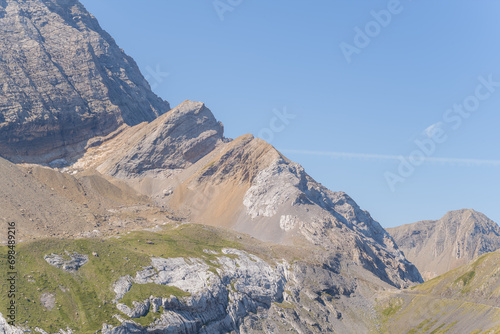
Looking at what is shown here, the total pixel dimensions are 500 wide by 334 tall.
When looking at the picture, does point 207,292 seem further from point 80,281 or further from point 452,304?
point 452,304

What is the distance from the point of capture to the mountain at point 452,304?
16212cm

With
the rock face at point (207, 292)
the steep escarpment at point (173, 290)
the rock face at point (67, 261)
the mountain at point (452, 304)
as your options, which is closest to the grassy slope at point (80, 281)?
the steep escarpment at point (173, 290)

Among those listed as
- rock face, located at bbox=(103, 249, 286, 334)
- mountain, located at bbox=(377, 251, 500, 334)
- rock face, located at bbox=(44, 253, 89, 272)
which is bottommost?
mountain, located at bbox=(377, 251, 500, 334)

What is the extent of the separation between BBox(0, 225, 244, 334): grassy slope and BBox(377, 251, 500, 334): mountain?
7599cm

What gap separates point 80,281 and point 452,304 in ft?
392

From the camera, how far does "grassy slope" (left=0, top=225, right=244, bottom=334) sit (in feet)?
396

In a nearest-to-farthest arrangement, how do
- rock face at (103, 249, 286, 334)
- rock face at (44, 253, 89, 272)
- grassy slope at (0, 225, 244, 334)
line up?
1. grassy slope at (0, 225, 244, 334)
2. rock face at (103, 249, 286, 334)
3. rock face at (44, 253, 89, 272)

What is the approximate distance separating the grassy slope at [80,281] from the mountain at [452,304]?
75990 mm

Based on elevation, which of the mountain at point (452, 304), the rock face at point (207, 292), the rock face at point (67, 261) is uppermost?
the rock face at point (67, 261)

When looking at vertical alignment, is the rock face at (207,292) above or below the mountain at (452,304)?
above

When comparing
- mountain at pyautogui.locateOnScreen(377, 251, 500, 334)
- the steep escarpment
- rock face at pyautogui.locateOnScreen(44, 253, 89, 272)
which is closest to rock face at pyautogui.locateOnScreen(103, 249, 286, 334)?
the steep escarpment

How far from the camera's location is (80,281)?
453 feet

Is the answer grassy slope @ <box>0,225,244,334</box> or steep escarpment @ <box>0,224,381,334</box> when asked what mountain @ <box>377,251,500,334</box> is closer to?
steep escarpment @ <box>0,224,381,334</box>

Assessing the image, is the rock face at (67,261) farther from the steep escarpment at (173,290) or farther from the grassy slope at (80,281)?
the grassy slope at (80,281)
